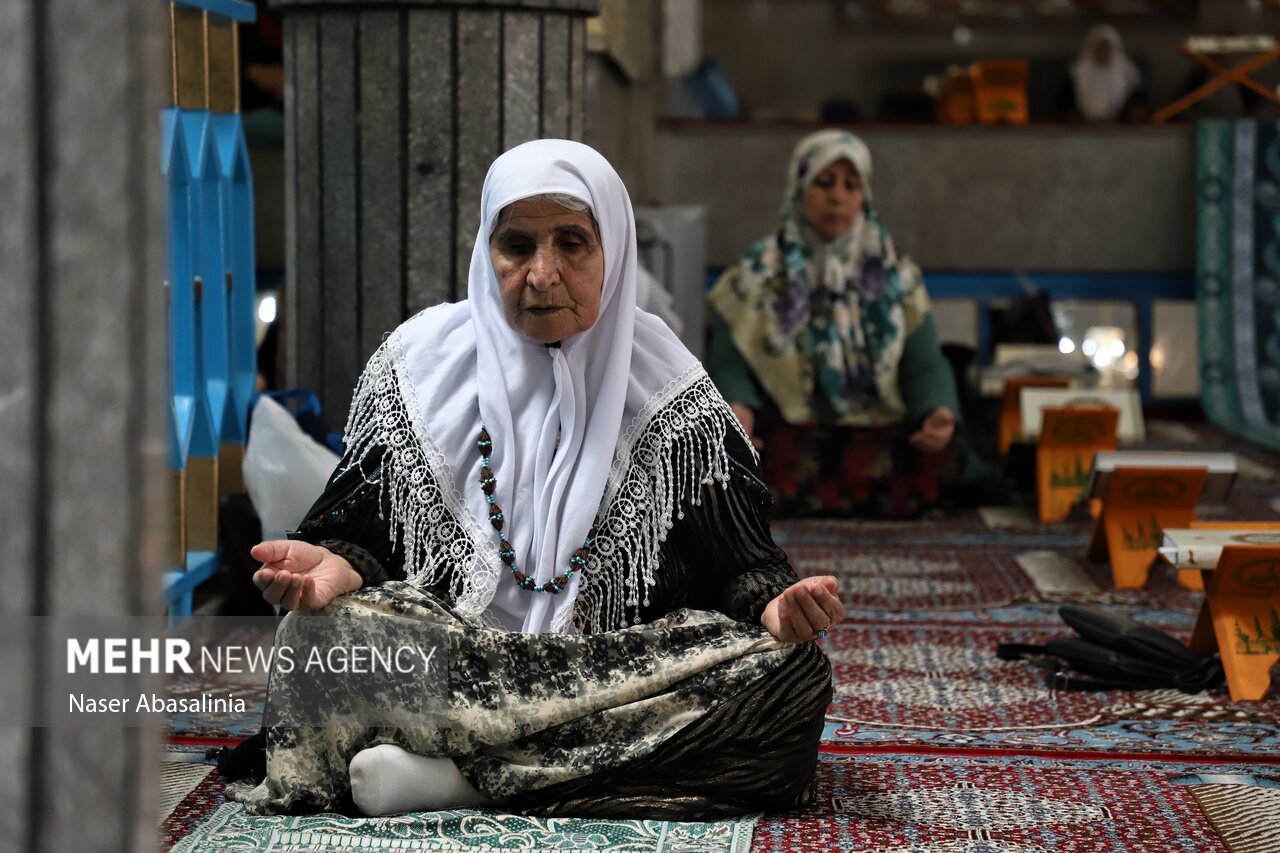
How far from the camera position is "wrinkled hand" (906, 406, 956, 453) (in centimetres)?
487

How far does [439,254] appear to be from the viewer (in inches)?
146

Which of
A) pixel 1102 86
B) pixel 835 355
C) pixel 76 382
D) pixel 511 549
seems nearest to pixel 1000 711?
pixel 511 549

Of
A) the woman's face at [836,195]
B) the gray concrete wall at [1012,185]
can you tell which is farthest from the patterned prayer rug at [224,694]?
the gray concrete wall at [1012,185]

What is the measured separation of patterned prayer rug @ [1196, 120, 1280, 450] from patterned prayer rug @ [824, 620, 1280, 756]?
4863 millimetres

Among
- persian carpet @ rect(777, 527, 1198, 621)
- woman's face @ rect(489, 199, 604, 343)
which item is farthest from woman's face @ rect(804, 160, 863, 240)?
woman's face @ rect(489, 199, 604, 343)

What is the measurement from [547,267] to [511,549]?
383mm

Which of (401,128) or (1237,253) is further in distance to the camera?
(1237,253)

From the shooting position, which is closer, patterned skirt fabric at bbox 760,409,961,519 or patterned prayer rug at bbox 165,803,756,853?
patterned prayer rug at bbox 165,803,756,853

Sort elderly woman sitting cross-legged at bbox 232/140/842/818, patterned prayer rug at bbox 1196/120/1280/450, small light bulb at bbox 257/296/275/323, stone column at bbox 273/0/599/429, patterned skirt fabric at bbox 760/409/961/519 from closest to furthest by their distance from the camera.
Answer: elderly woman sitting cross-legged at bbox 232/140/842/818
stone column at bbox 273/0/599/429
patterned skirt fabric at bbox 760/409/961/519
small light bulb at bbox 257/296/275/323
patterned prayer rug at bbox 1196/120/1280/450

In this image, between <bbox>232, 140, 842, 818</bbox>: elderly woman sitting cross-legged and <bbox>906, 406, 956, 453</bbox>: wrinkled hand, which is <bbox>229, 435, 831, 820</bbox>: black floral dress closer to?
<bbox>232, 140, 842, 818</bbox>: elderly woman sitting cross-legged

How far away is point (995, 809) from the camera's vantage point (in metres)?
2.30

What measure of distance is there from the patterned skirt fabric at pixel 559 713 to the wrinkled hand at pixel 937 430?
106 inches

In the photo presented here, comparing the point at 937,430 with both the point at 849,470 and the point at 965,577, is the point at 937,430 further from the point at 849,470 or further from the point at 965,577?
the point at 965,577

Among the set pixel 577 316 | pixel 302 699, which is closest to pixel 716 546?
pixel 577 316
